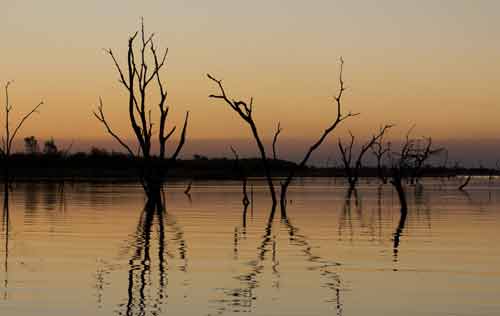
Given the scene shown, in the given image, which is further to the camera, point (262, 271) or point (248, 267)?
point (248, 267)

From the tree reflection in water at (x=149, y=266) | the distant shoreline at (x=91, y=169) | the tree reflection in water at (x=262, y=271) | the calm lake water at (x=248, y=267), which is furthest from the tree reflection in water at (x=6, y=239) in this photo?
the distant shoreline at (x=91, y=169)

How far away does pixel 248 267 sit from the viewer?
13797mm

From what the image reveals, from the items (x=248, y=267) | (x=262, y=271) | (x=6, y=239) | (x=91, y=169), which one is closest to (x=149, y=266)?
(x=248, y=267)

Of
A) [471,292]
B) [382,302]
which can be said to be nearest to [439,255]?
[471,292]

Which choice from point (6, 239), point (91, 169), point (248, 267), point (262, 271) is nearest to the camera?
point (262, 271)

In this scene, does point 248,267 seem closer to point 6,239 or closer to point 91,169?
point 6,239

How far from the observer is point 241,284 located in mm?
11984

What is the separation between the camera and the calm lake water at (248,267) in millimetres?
10477

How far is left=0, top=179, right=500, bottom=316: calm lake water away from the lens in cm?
1048

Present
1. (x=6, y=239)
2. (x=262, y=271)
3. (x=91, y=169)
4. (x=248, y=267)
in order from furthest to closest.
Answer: (x=91, y=169), (x=6, y=239), (x=248, y=267), (x=262, y=271)

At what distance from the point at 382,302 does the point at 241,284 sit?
2.00m

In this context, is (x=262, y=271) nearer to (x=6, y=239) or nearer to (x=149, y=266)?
(x=149, y=266)

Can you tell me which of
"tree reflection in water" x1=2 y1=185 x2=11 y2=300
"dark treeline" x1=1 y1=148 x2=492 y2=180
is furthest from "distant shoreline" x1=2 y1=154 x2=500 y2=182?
"tree reflection in water" x1=2 y1=185 x2=11 y2=300

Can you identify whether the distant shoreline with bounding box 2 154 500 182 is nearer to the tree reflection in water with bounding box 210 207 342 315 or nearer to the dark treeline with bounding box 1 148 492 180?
the dark treeline with bounding box 1 148 492 180
